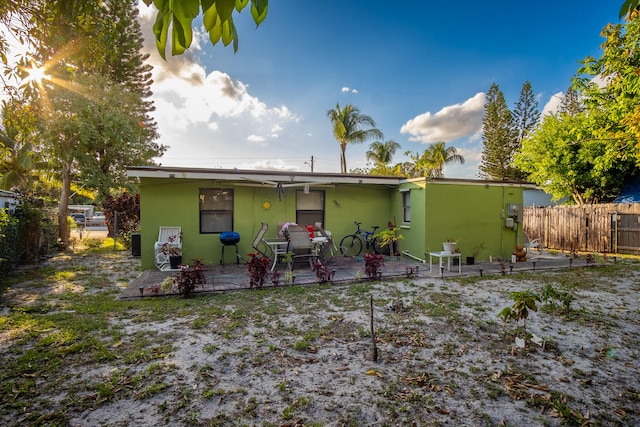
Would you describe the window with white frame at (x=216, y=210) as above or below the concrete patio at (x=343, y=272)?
above

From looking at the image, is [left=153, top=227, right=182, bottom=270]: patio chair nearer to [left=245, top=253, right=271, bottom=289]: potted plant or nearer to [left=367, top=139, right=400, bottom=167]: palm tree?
[left=245, top=253, right=271, bottom=289]: potted plant

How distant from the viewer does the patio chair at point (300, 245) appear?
7430mm

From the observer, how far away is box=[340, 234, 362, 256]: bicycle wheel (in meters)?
9.59

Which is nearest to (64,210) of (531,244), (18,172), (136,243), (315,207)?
(18,172)

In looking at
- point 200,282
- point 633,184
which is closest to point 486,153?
point 633,184

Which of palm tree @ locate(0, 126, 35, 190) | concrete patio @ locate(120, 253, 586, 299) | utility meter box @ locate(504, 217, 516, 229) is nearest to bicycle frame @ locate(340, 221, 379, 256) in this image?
concrete patio @ locate(120, 253, 586, 299)

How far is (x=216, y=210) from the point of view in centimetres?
845

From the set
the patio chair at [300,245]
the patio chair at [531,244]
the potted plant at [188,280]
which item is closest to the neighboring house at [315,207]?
the patio chair at [531,244]

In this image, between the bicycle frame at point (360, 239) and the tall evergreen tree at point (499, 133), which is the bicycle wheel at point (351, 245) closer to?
the bicycle frame at point (360, 239)

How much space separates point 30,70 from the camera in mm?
2771

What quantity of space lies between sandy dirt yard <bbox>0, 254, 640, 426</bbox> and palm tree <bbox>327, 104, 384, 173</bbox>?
59.9 ft

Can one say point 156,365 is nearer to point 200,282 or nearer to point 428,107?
point 200,282

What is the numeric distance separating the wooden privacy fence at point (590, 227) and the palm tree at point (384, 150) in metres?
13.3

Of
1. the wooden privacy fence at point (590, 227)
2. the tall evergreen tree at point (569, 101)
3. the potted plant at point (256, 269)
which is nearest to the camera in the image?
the potted plant at point (256, 269)
